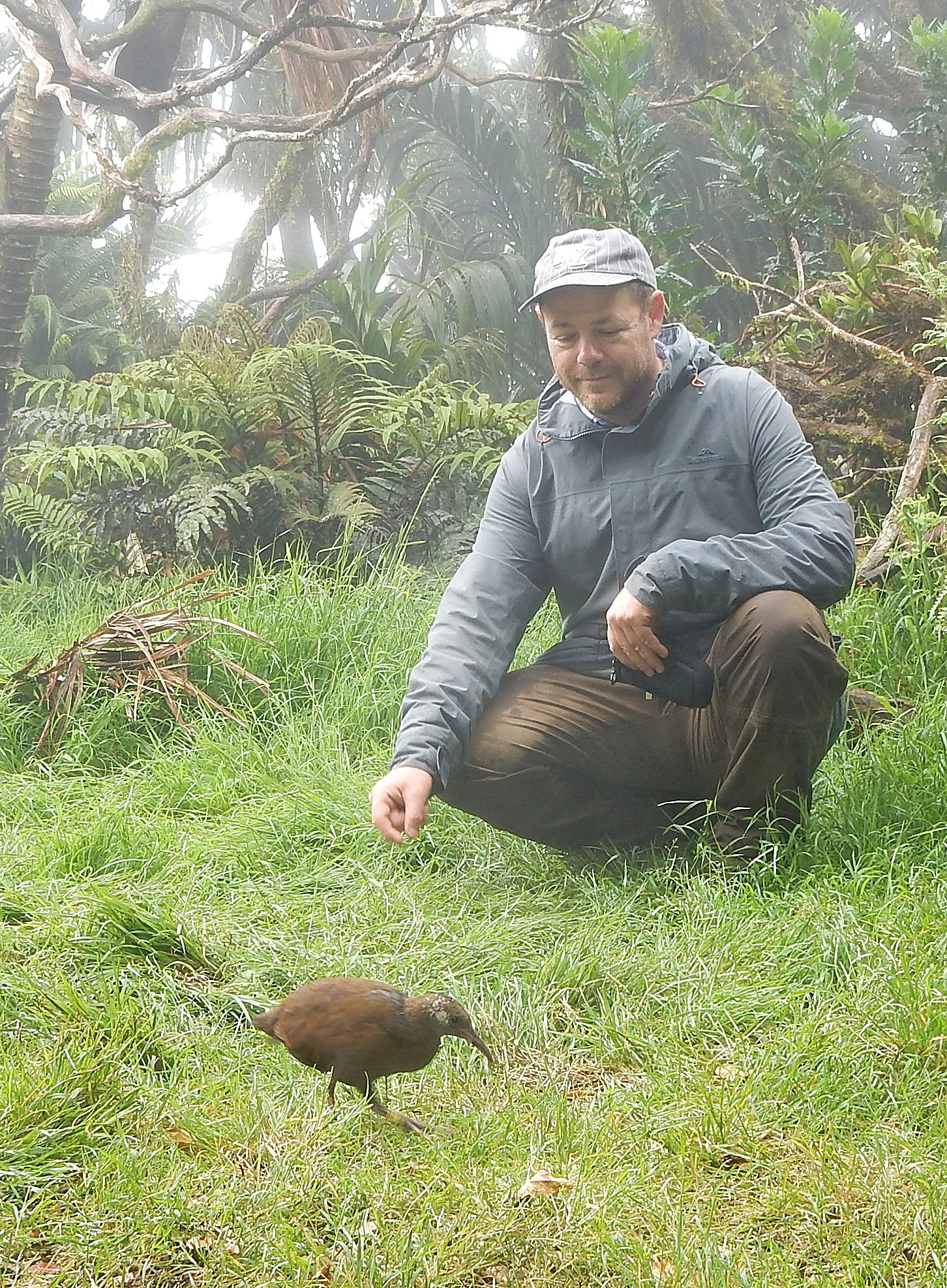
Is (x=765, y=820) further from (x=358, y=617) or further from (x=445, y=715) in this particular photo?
(x=358, y=617)

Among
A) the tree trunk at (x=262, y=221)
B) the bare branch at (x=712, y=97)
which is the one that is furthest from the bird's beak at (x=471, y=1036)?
the tree trunk at (x=262, y=221)

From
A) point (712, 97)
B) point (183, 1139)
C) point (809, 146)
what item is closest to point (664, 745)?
point (183, 1139)

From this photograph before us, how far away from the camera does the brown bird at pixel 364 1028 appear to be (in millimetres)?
2023

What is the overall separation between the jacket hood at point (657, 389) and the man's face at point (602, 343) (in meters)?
0.05

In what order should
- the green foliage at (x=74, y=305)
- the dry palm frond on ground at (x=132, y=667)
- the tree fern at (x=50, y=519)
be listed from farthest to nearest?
the green foliage at (x=74, y=305) → the tree fern at (x=50, y=519) → the dry palm frond on ground at (x=132, y=667)

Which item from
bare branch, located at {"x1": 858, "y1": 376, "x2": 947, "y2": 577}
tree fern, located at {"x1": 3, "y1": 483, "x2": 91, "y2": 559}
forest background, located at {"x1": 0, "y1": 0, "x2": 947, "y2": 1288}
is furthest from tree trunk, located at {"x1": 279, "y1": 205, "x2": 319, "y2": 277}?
bare branch, located at {"x1": 858, "y1": 376, "x2": 947, "y2": 577}

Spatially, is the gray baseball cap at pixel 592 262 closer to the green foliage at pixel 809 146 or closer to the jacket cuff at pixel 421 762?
the jacket cuff at pixel 421 762

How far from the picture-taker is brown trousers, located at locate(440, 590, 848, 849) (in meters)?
3.17

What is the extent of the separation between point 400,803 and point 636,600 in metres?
0.78

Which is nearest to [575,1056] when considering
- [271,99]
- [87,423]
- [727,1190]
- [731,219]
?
[727,1190]

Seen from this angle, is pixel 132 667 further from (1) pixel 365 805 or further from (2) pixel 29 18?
(2) pixel 29 18

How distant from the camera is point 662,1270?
1804 mm

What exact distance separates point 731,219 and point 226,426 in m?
6.13

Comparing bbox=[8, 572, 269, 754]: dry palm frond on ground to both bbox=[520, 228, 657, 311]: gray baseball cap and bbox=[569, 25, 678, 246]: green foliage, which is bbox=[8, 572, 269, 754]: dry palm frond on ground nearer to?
bbox=[520, 228, 657, 311]: gray baseball cap
